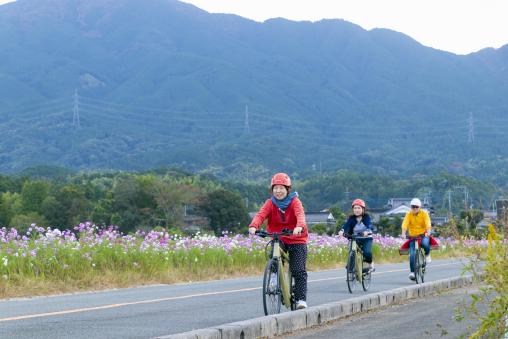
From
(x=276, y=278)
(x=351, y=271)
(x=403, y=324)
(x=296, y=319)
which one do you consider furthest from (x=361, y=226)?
(x=296, y=319)

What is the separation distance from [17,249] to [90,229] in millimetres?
2811

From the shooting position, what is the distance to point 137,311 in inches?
465

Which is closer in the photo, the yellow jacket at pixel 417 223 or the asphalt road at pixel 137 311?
the asphalt road at pixel 137 311

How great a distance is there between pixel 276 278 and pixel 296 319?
566 mm

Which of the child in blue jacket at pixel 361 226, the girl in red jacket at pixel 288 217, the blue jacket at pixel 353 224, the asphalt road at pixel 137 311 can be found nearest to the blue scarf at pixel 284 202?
the girl in red jacket at pixel 288 217

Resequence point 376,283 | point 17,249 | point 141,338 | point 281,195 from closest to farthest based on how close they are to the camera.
Result: point 141,338, point 281,195, point 17,249, point 376,283

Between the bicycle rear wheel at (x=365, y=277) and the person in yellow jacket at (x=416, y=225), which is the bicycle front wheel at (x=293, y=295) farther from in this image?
the person in yellow jacket at (x=416, y=225)

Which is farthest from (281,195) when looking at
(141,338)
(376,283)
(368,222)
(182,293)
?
(376,283)

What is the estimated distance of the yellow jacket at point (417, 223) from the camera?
18.7m

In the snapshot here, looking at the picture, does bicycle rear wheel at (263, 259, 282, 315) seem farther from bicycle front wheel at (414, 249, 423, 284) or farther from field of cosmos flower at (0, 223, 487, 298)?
bicycle front wheel at (414, 249, 423, 284)

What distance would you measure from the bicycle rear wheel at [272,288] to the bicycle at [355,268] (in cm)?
514

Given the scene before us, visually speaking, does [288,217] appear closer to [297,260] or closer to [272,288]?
[297,260]

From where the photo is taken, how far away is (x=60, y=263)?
54.9ft

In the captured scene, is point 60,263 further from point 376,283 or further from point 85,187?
point 85,187
